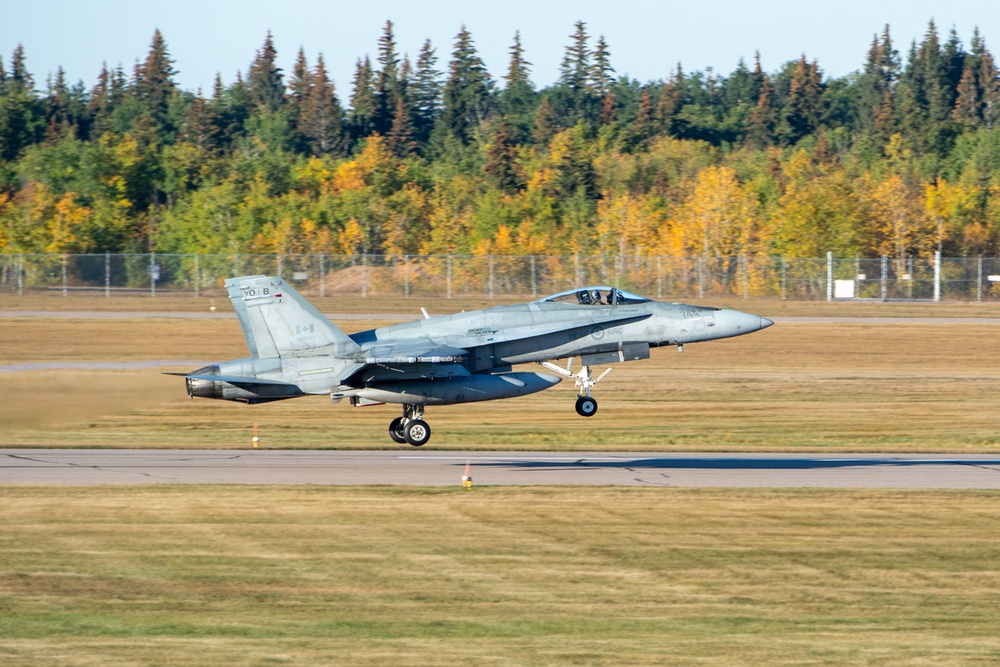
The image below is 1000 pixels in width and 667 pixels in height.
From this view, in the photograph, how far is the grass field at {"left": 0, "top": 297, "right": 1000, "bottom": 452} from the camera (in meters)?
33.4

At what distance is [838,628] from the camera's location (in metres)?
15.7

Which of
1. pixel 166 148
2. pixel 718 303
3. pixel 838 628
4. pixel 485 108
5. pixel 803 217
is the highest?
pixel 485 108

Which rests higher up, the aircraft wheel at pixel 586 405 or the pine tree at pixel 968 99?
the pine tree at pixel 968 99

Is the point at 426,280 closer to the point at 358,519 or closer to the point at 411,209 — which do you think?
the point at 411,209

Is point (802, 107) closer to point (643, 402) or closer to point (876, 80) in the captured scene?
point (876, 80)

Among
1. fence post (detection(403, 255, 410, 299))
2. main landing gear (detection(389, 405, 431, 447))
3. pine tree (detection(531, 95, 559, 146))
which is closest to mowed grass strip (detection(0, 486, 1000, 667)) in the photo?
main landing gear (detection(389, 405, 431, 447))

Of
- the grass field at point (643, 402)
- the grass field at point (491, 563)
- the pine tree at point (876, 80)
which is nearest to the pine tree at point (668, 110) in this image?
the pine tree at point (876, 80)

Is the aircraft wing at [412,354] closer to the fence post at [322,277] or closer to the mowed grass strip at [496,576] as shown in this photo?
the mowed grass strip at [496,576]

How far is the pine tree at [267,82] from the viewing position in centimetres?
18100

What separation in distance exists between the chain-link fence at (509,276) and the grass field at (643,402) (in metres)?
12.5

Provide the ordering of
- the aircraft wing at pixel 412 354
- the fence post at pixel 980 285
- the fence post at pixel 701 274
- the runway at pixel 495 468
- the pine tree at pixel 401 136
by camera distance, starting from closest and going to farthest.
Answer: the runway at pixel 495 468 → the aircraft wing at pixel 412 354 → the fence post at pixel 701 274 → the fence post at pixel 980 285 → the pine tree at pixel 401 136

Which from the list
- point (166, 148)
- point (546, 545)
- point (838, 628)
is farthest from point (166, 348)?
point (166, 148)

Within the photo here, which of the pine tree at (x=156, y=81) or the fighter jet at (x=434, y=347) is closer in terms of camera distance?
the fighter jet at (x=434, y=347)

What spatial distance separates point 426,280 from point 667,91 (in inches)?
3541
